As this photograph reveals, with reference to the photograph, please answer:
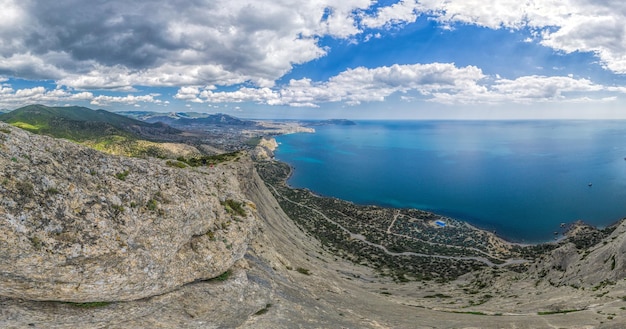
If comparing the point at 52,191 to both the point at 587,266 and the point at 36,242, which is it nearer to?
the point at 36,242

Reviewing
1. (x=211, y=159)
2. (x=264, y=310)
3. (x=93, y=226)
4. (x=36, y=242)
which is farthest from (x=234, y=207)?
(x=211, y=159)

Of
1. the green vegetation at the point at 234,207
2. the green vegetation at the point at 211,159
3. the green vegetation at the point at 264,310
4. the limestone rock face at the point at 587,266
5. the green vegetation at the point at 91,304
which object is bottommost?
the limestone rock face at the point at 587,266

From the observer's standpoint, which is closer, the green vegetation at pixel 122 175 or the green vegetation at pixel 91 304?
A: the green vegetation at pixel 91 304

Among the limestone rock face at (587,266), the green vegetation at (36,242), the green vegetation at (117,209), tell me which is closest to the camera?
the green vegetation at (36,242)

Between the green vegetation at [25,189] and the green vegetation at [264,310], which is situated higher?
the green vegetation at [25,189]

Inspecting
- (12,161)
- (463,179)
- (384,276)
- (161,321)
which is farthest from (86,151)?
(463,179)

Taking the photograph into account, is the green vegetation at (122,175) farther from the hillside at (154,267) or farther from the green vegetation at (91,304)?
the green vegetation at (91,304)

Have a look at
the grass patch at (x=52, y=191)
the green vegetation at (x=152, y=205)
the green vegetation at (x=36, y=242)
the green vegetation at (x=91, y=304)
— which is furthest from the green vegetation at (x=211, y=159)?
the green vegetation at (x=36, y=242)
